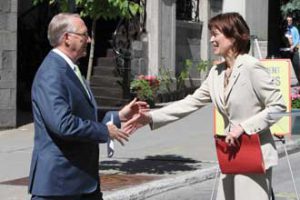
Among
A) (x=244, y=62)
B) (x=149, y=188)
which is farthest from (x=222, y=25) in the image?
(x=149, y=188)

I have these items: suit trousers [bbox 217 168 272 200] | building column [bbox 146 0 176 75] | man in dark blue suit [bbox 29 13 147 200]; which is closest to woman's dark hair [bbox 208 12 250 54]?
suit trousers [bbox 217 168 272 200]

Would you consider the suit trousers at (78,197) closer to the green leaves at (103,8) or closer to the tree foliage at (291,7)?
the green leaves at (103,8)

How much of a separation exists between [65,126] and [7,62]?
10.2 metres

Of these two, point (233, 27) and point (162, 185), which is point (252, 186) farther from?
point (162, 185)

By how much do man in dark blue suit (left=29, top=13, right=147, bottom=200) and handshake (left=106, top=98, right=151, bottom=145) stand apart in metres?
0.05

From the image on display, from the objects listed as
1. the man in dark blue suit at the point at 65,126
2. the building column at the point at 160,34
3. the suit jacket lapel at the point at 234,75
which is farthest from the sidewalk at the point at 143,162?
the building column at the point at 160,34

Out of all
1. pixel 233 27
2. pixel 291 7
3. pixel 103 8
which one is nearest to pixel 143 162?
pixel 103 8

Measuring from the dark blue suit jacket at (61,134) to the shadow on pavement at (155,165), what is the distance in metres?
5.59

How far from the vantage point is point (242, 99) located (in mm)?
5020

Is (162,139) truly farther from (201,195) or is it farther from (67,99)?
(67,99)

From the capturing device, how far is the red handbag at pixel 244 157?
4.95 m

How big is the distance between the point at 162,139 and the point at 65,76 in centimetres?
890

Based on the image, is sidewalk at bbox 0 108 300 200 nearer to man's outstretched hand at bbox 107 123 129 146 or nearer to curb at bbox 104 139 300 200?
curb at bbox 104 139 300 200

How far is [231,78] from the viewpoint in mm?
5055
